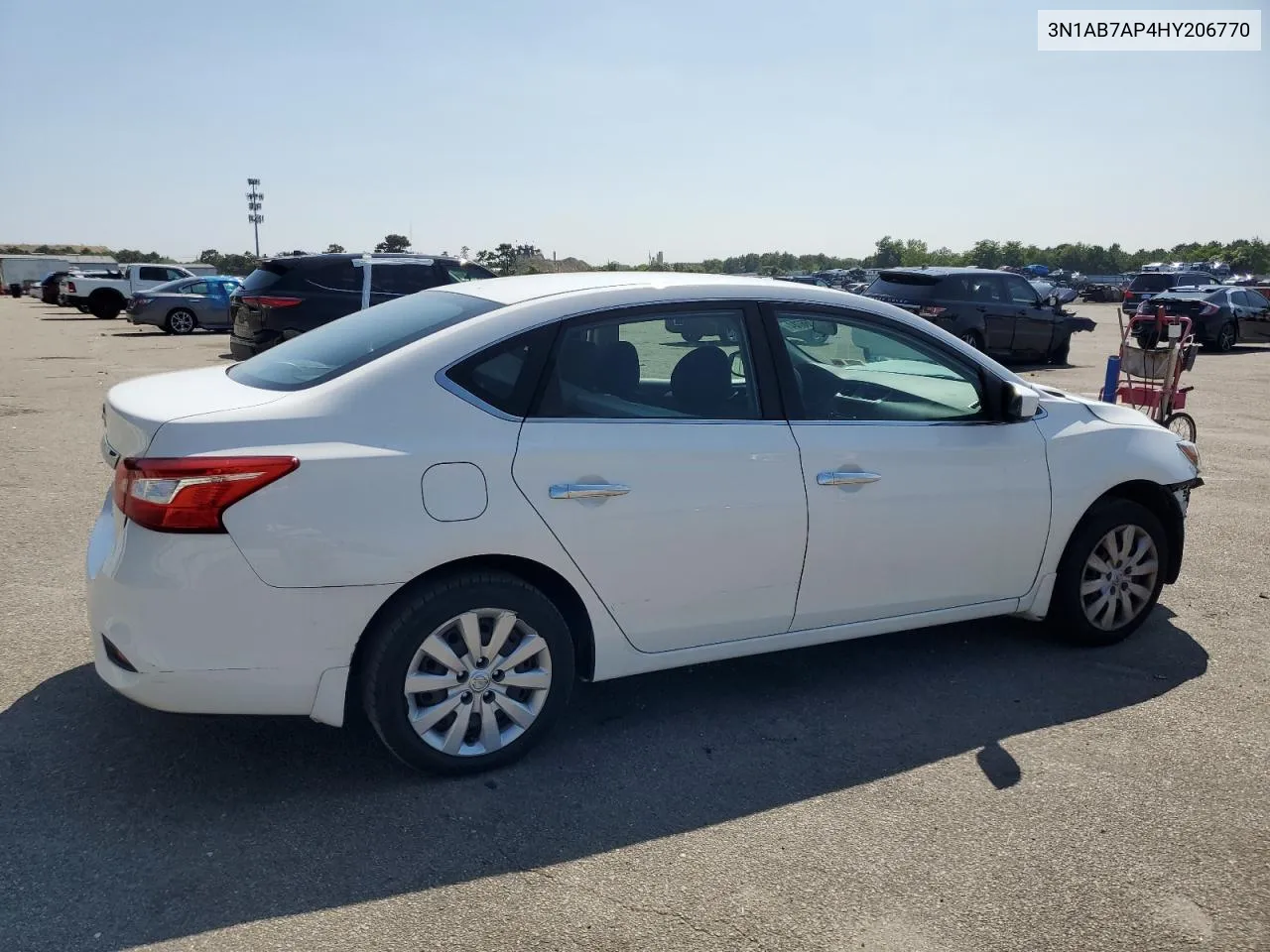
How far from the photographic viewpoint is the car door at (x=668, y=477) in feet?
11.9

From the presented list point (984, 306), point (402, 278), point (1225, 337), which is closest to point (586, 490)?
point (402, 278)

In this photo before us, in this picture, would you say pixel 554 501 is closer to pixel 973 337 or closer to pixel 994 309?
pixel 973 337

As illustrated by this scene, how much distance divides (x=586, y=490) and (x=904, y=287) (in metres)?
15.2

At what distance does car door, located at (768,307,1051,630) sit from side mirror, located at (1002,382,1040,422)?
0.23 feet

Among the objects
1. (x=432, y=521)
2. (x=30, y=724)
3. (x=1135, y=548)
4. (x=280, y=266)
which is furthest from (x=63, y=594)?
(x=280, y=266)

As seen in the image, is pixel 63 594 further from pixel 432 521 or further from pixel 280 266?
pixel 280 266

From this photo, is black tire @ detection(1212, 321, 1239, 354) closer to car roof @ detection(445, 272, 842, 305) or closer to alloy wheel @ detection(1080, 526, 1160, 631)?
alloy wheel @ detection(1080, 526, 1160, 631)

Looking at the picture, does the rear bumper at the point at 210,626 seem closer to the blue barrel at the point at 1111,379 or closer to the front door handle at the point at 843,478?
the front door handle at the point at 843,478

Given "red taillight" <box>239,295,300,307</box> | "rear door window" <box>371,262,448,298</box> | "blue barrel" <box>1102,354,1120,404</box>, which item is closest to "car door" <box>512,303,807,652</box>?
"blue barrel" <box>1102,354,1120,404</box>

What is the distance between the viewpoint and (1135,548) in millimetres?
4945

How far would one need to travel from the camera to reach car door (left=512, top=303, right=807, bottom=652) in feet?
11.9

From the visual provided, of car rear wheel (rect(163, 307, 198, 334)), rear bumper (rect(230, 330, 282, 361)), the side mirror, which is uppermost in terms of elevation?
the side mirror

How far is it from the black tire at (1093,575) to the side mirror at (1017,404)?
26.9 inches

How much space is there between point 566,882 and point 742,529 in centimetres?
140
